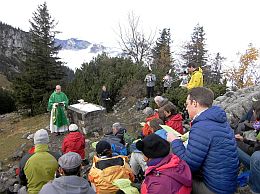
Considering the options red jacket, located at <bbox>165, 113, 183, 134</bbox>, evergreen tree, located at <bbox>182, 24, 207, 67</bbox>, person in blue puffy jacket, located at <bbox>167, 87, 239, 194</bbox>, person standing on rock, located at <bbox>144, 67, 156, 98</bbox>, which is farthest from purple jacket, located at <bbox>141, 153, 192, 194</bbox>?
evergreen tree, located at <bbox>182, 24, 207, 67</bbox>

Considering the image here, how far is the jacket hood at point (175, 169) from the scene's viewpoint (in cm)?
282

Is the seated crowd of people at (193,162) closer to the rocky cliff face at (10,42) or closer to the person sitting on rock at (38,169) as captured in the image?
the person sitting on rock at (38,169)

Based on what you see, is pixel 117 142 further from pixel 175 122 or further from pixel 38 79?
pixel 38 79

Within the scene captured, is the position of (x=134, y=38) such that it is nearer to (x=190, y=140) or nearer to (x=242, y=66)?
(x=242, y=66)

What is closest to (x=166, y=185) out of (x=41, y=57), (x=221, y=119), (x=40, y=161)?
(x=221, y=119)

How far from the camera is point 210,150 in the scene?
116 inches

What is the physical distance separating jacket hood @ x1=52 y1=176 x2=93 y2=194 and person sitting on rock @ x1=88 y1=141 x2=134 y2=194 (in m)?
1.02

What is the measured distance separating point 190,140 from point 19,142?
12.2 metres

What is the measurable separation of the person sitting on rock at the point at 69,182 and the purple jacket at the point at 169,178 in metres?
0.66

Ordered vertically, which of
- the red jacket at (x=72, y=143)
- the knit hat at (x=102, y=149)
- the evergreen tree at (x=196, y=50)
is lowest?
the red jacket at (x=72, y=143)

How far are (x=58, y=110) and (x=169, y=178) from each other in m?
9.23

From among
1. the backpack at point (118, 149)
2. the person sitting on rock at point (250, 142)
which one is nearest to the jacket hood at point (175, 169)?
the person sitting on rock at point (250, 142)

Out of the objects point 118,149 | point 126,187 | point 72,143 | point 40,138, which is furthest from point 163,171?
point 72,143

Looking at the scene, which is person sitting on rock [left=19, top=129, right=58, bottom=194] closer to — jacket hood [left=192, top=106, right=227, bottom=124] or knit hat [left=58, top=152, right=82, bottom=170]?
knit hat [left=58, top=152, right=82, bottom=170]
